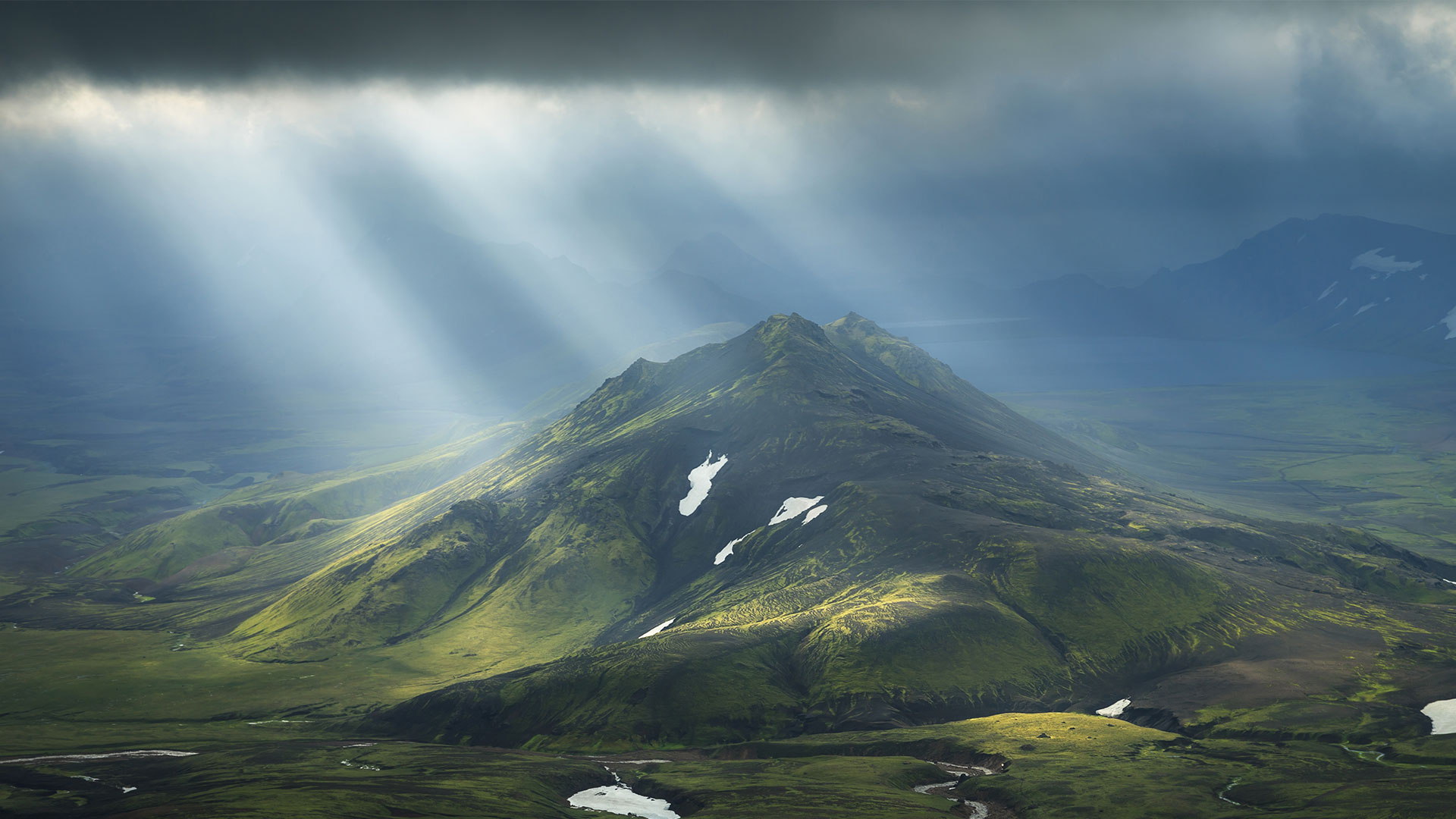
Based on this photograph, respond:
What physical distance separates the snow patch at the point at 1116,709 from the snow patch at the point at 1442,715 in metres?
47.2

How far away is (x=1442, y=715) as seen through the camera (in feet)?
506

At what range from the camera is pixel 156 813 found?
4636 inches

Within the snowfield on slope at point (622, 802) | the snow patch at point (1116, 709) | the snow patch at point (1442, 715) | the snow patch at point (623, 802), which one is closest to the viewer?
the snowfield on slope at point (622, 802)

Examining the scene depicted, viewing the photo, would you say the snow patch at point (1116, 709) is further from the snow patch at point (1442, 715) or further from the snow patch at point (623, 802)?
the snow patch at point (623, 802)

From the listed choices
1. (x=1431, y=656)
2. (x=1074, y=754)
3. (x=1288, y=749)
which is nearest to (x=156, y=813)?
(x=1074, y=754)

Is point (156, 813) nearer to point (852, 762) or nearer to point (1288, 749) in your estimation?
point (852, 762)

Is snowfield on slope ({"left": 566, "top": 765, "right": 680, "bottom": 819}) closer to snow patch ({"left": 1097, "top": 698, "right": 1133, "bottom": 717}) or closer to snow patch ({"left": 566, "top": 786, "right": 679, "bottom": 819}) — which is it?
snow patch ({"left": 566, "top": 786, "right": 679, "bottom": 819})

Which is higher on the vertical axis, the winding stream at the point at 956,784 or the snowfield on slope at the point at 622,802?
the snowfield on slope at the point at 622,802

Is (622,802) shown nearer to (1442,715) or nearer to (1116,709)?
(1116,709)

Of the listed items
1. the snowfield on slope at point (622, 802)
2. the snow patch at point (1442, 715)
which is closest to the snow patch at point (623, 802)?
the snowfield on slope at point (622, 802)

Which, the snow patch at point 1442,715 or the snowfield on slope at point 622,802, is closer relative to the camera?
the snowfield on slope at point 622,802

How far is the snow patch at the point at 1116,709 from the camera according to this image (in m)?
184

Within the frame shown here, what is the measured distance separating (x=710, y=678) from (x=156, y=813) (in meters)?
101

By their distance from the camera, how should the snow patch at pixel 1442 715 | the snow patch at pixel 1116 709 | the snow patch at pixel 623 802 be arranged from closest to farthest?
the snow patch at pixel 623 802 → the snow patch at pixel 1442 715 → the snow patch at pixel 1116 709
